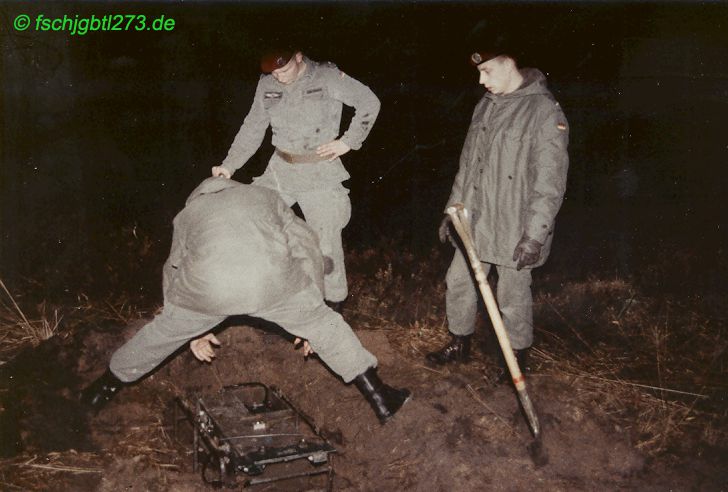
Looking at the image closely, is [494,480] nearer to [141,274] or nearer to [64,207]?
[141,274]

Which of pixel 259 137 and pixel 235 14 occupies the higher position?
pixel 235 14

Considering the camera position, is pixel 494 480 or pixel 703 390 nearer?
pixel 494 480

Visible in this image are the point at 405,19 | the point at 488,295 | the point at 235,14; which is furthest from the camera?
the point at 405,19

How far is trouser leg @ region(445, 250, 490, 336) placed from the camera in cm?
439

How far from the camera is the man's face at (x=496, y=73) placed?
3.84 m

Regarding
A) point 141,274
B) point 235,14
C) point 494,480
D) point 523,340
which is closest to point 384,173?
point 235,14

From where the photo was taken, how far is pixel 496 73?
3859 mm

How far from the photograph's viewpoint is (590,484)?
3.62m

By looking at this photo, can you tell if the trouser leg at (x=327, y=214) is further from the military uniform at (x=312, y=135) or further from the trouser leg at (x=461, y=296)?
the trouser leg at (x=461, y=296)

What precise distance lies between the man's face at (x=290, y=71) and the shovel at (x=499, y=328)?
1635mm

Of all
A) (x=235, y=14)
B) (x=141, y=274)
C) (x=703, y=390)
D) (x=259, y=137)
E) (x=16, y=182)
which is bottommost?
(x=703, y=390)

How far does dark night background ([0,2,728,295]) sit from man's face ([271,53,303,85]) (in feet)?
10.2

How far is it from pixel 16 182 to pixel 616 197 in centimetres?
905

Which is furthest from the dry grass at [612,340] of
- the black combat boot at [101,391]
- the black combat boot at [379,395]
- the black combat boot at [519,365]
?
the black combat boot at [101,391]
